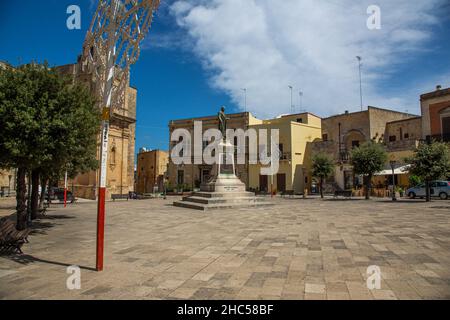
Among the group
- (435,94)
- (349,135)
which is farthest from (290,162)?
(435,94)

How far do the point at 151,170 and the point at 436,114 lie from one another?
Answer: 3905 centimetres

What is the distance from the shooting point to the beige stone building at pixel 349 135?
1335 inches

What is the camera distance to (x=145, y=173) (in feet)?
168

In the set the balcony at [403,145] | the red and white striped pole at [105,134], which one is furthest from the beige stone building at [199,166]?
the red and white striped pole at [105,134]

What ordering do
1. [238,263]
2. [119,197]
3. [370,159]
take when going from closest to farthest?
[238,263]
[370,159]
[119,197]

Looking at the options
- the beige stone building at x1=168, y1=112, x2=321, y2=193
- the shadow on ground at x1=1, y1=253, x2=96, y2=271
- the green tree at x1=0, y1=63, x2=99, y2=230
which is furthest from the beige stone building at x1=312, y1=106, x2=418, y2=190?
the shadow on ground at x1=1, y1=253, x2=96, y2=271

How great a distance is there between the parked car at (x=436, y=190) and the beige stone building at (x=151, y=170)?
33003 mm

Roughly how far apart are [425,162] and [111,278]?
21221 millimetres

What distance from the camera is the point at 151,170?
1949 inches

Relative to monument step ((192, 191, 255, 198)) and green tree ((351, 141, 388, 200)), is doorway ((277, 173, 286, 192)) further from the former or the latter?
monument step ((192, 191, 255, 198))

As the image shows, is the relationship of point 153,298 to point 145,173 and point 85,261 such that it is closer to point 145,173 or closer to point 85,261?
point 85,261

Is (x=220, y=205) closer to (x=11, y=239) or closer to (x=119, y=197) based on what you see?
(x=11, y=239)

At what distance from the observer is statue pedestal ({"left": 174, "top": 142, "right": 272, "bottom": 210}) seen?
15778mm
